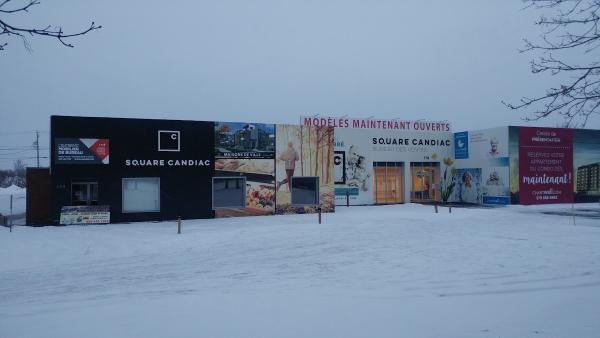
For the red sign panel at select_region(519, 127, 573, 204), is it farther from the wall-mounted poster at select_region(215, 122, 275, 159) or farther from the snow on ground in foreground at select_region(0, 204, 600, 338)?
the wall-mounted poster at select_region(215, 122, 275, 159)

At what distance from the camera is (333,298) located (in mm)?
7805

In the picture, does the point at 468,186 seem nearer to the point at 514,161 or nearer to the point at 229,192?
the point at 514,161

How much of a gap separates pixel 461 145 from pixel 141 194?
24.2 meters

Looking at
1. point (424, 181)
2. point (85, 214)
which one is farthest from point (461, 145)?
point (85, 214)

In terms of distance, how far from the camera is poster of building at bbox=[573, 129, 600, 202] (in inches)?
1288

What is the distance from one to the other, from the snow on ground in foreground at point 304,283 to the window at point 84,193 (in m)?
4.25

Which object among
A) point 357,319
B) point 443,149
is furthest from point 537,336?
point 443,149

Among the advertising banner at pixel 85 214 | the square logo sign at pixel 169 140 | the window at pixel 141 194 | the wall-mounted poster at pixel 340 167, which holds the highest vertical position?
the square logo sign at pixel 169 140

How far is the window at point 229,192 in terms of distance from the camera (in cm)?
2427

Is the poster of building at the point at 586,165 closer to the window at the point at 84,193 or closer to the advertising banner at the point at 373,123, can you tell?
the advertising banner at the point at 373,123

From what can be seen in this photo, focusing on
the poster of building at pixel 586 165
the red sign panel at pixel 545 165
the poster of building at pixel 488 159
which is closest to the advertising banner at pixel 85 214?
the poster of building at pixel 488 159

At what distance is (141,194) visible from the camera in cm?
2248

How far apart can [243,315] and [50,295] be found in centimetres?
410

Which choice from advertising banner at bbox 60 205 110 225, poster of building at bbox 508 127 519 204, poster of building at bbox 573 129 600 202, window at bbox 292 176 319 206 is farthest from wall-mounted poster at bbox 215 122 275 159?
poster of building at bbox 573 129 600 202
